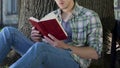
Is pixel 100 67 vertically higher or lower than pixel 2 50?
lower

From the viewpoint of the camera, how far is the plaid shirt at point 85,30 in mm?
3785

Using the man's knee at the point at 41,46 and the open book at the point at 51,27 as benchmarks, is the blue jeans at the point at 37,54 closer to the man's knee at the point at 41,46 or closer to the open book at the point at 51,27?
the man's knee at the point at 41,46

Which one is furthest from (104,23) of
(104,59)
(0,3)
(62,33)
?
(0,3)

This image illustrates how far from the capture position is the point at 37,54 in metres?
3.52

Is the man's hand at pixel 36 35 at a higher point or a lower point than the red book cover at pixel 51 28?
lower

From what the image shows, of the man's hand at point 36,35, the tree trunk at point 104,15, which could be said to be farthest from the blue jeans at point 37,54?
the tree trunk at point 104,15

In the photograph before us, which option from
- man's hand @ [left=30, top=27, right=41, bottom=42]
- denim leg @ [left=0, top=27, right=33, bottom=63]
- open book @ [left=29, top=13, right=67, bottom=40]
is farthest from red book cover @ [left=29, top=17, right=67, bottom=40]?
denim leg @ [left=0, top=27, right=33, bottom=63]

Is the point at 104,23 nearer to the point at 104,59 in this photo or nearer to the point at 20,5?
the point at 104,59

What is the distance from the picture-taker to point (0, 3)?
51.6 feet

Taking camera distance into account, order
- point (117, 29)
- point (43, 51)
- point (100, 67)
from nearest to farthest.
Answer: point (43, 51), point (117, 29), point (100, 67)

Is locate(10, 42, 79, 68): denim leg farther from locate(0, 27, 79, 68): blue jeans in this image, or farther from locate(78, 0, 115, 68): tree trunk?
locate(78, 0, 115, 68): tree trunk

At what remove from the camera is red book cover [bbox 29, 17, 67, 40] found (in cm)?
365

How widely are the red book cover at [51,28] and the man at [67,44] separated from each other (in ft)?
0.15

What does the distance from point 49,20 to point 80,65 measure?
22.5 inches
